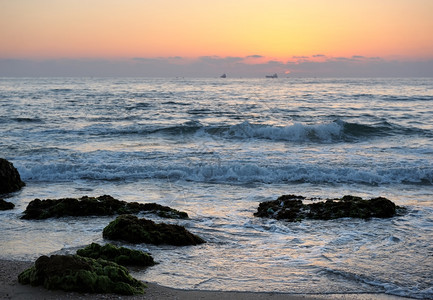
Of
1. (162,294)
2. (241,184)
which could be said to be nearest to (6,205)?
(162,294)

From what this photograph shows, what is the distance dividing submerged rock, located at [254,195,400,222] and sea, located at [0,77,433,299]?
8.7 inches

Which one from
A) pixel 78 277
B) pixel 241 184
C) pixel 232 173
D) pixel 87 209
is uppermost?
pixel 78 277

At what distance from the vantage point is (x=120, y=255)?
6004 mm

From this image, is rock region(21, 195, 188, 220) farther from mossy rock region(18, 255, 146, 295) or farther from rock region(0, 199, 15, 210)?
mossy rock region(18, 255, 146, 295)

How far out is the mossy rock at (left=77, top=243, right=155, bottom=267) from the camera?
5945 millimetres

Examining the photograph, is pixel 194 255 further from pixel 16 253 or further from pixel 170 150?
pixel 170 150

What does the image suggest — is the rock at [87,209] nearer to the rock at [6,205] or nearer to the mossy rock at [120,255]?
the rock at [6,205]

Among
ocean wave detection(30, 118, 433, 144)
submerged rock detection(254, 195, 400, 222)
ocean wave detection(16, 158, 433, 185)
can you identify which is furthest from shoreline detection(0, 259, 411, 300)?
ocean wave detection(30, 118, 433, 144)

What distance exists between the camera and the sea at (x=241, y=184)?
5.88 metres

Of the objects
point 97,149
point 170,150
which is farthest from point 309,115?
point 97,149

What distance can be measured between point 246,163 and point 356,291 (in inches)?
388

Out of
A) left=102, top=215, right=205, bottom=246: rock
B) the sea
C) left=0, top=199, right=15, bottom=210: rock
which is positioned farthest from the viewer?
left=0, top=199, right=15, bottom=210: rock

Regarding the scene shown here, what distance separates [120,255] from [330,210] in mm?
4543

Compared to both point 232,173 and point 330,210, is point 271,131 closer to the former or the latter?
point 232,173
